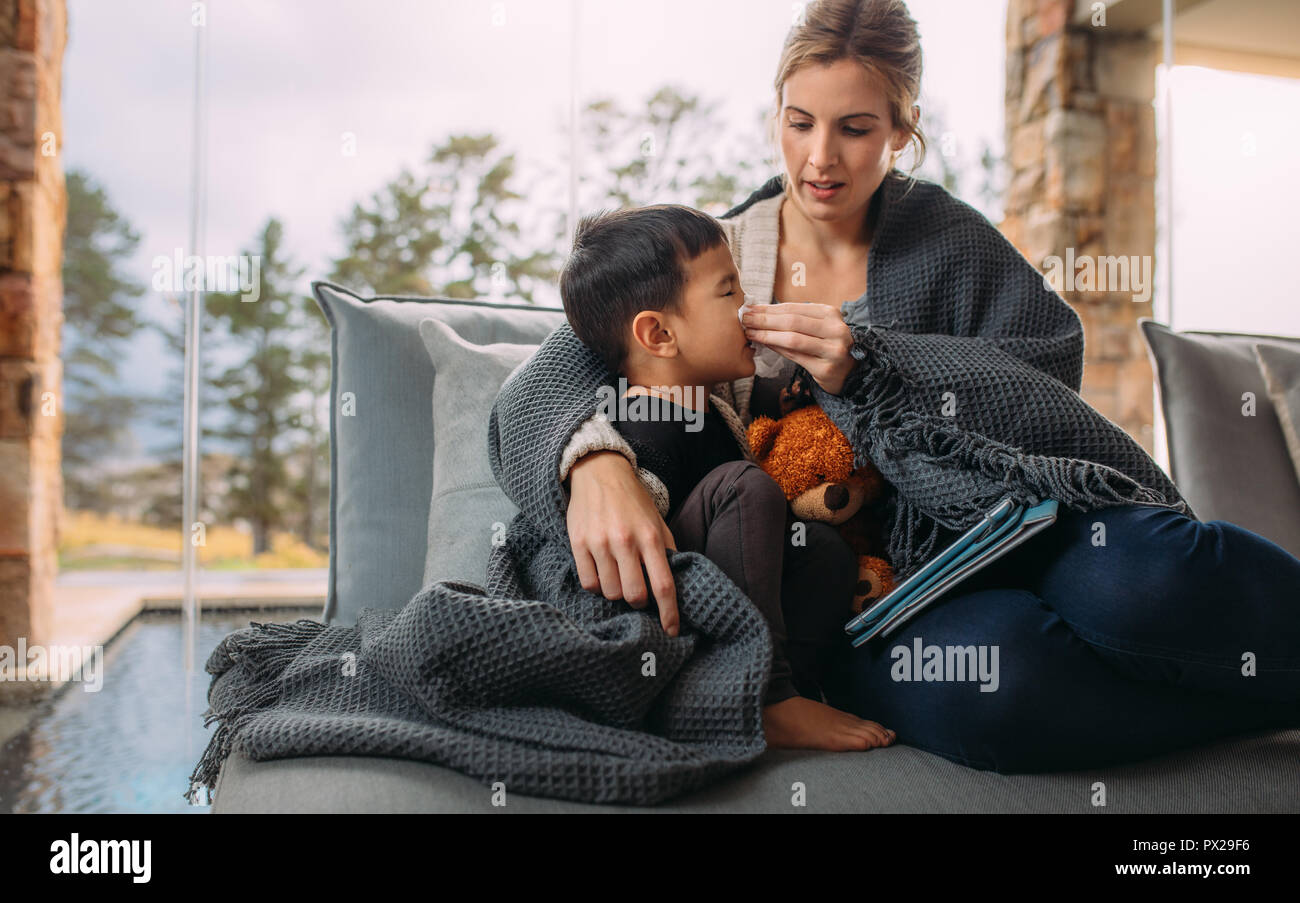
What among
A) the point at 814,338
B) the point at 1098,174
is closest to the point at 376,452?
the point at 814,338

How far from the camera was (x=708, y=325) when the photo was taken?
121cm

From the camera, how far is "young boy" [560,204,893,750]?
1074 mm

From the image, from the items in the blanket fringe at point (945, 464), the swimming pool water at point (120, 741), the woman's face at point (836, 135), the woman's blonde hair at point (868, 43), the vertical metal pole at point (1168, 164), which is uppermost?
the vertical metal pole at point (1168, 164)

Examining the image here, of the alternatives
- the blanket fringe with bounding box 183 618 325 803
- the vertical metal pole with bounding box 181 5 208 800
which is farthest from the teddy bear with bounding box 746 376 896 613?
the vertical metal pole with bounding box 181 5 208 800

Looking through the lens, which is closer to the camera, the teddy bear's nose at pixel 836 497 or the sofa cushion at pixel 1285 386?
the teddy bear's nose at pixel 836 497

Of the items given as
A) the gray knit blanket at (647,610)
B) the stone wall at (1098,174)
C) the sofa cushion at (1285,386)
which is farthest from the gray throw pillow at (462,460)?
the stone wall at (1098,174)

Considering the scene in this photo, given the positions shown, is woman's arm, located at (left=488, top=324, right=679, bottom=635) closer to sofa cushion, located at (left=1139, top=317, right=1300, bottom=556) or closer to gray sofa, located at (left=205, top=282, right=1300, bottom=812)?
gray sofa, located at (left=205, top=282, right=1300, bottom=812)

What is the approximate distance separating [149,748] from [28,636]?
925 mm

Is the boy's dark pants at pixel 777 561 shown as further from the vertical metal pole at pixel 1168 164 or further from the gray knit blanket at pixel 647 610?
the vertical metal pole at pixel 1168 164

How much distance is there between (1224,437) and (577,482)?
140 centimetres

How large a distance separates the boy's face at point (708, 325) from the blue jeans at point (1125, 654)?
44cm

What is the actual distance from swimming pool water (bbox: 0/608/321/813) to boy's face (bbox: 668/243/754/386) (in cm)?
107

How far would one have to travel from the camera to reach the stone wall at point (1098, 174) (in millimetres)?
3701

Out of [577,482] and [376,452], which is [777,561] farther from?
[376,452]
